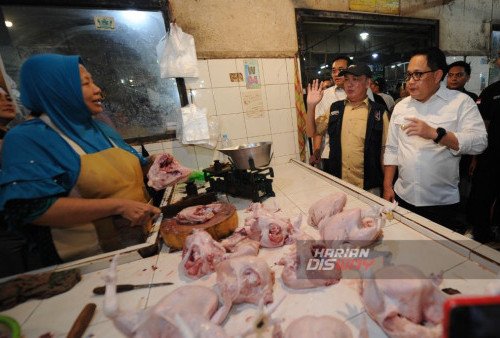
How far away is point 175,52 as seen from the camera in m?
3.14

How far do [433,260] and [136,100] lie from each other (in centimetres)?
382

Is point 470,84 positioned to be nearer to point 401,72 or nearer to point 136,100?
point 401,72

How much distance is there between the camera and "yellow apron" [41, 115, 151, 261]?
59.7 inches

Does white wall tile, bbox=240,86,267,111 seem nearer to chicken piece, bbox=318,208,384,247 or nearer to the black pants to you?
the black pants

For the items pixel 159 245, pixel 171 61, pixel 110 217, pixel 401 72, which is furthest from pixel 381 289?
pixel 401 72

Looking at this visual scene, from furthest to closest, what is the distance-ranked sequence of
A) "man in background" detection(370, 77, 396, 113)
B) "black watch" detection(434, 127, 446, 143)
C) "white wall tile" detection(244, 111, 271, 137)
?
"man in background" detection(370, 77, 396, 113) → "white wall tile" detection(244, 111, 271, 137) → "black watch" detection(434, 127, 446, 143)

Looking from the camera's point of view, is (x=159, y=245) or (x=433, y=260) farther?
(x=159, y=245)

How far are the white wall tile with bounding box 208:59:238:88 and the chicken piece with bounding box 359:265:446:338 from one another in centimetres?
345

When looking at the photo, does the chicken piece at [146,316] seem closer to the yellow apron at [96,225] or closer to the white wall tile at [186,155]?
Answer: the yellow apron at [96,225]

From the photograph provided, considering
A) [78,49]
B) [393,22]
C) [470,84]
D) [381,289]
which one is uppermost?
[393,22]

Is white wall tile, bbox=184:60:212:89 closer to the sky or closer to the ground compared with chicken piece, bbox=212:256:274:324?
closer to the sky

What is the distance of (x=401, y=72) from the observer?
9508 mm

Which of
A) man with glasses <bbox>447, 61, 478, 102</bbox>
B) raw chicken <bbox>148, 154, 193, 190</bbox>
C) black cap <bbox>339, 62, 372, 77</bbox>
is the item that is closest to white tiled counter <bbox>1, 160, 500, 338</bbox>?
raw chicken <bbox>148, 154, 193, 190</bbox>

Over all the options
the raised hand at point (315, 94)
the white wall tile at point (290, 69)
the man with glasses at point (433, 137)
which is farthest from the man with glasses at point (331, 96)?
the man with glasses at point (433, 137)
